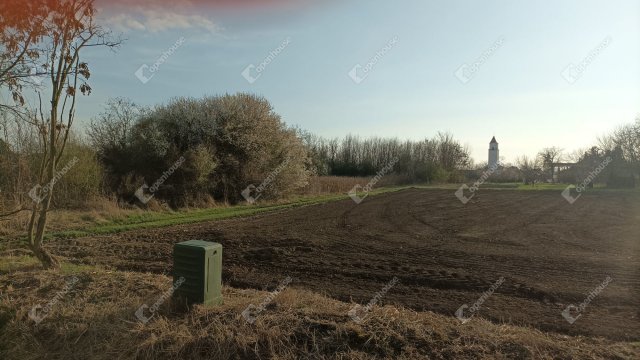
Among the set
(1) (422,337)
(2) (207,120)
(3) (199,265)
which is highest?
(2) (207,120)

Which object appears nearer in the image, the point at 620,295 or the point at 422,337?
the point at 422,337

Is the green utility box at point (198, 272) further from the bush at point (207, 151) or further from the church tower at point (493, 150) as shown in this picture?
the church tower at point (493, 150)

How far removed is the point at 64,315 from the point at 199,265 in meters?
1.63

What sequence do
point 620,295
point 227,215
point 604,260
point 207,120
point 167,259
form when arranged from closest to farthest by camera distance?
point 620,295 < point 167,259 < point 604,260 < point 227,215 < point 207,120

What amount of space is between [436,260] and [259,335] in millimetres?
7150

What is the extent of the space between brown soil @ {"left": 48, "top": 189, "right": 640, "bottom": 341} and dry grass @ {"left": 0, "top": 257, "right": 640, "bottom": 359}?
79.1 inches

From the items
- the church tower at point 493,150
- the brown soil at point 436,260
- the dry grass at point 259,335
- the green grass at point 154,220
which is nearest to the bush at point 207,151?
the green grass at point 154,220

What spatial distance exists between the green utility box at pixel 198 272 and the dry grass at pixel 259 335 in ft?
0.59

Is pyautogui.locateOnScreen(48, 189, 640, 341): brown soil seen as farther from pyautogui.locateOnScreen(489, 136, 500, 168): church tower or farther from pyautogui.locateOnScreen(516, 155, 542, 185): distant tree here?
pyautogui.locateOnScreen(489, 136, 500, 168): church tower

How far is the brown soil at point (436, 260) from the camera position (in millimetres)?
7227

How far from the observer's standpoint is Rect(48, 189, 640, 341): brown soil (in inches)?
285

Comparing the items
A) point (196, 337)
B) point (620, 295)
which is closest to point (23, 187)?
point (196, 337)

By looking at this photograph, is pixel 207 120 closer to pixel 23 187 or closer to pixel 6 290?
pixel 23 187

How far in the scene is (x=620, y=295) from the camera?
7.85m
